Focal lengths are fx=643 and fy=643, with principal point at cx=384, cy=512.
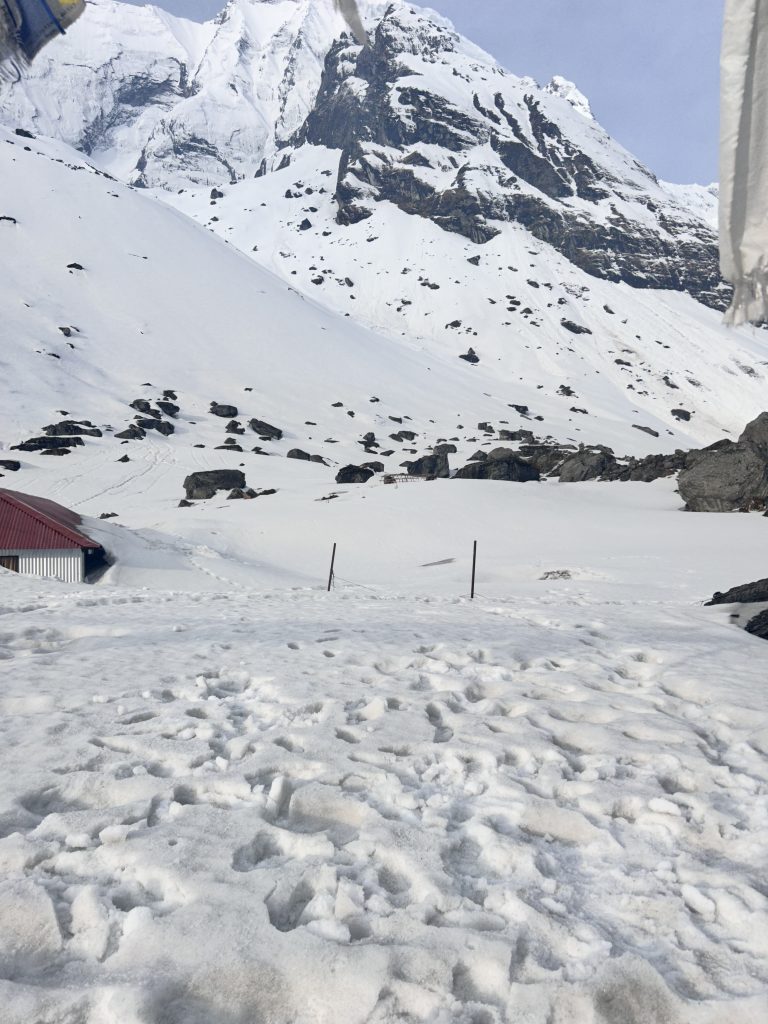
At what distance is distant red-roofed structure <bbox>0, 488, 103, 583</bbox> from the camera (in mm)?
19297

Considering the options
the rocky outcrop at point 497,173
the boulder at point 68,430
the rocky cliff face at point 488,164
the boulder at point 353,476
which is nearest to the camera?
the boulder at point 353,476

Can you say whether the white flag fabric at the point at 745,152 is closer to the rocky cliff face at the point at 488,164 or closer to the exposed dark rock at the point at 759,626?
the exposed dark rock at the point at 759,626

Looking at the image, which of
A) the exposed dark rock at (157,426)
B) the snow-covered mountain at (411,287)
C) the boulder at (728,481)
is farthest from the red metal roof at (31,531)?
the exposed dark rock at (157,426)

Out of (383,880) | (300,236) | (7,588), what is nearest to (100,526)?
(7,588)

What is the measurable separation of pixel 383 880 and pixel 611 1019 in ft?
3.44

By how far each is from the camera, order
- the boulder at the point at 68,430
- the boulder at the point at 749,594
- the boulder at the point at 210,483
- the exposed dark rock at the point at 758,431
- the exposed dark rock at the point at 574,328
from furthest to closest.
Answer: the exposed dark rock at the point at 574,328 < the boulder at the point at 68,430 < the boulder at the point at 210,483 < the exposed dark rock at the point at 758,431 < the boulder at the point at 749,594

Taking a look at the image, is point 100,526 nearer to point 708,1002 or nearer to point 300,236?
point 708,1002

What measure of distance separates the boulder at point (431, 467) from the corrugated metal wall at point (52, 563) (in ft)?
83.9

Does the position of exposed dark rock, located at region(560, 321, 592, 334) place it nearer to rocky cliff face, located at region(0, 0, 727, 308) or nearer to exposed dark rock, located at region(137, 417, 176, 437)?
rocky cliff face, located at region(0, 0, 727, 308)

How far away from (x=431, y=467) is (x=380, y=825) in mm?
39912

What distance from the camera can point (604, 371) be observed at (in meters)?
87.3

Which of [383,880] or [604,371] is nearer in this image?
[383,880]

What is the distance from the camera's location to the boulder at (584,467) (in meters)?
38.9

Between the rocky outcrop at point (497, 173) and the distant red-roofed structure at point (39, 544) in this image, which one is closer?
the distant red-roofed structure at point (39, 544)
